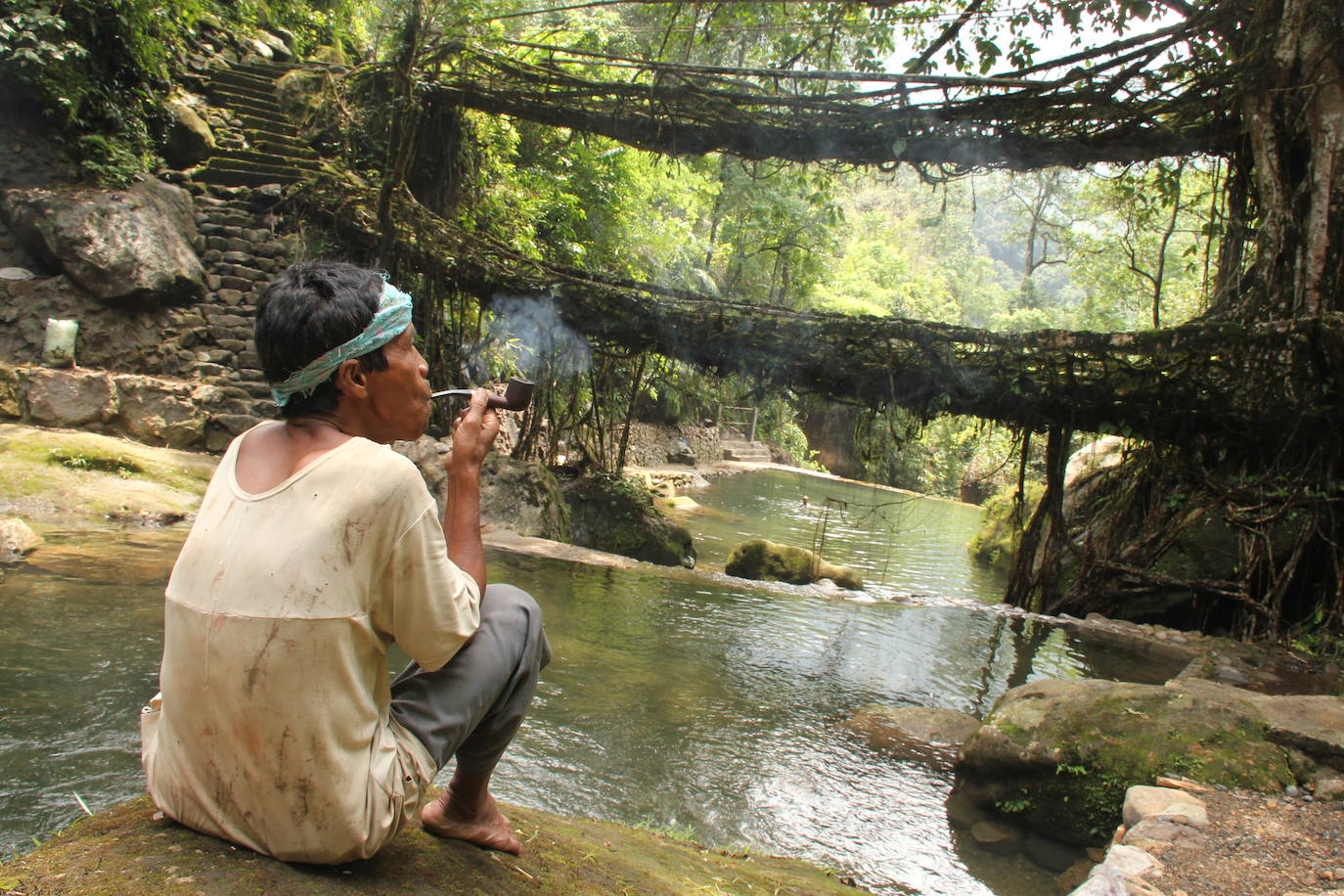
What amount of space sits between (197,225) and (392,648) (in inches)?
290

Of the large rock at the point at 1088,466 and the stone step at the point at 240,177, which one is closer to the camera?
the large rock at the point at 1088,466

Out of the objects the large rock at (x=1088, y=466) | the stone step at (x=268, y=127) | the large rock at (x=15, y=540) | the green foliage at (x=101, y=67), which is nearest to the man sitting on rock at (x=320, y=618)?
the large rock at (x=15, y=540)

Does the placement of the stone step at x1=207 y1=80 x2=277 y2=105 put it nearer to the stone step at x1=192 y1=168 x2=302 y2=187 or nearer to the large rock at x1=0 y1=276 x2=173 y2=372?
the stone step at x1=192 y1=168 x2=302 y2=187

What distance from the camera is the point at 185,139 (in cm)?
995

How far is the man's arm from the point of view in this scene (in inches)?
70.4

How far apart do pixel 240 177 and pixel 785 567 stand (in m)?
7.67

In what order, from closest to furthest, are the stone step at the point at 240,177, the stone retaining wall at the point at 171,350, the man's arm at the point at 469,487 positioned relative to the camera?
the man's arm at the point at 469,487 → the stone retaining wall at the point at 171,350 → the stone step at the point at 240,177

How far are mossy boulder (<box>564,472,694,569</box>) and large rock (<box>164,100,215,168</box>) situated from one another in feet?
18.8

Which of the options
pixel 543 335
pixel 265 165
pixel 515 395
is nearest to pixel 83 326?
pixel 265 165

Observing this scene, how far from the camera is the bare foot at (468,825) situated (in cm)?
194

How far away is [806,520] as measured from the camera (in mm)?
14688

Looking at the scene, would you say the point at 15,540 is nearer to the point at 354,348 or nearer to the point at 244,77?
the point at 354,348

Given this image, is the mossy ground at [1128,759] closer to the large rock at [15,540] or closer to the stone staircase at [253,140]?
the large rock at [15,540]

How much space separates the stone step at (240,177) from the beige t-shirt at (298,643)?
9901 millimetres
